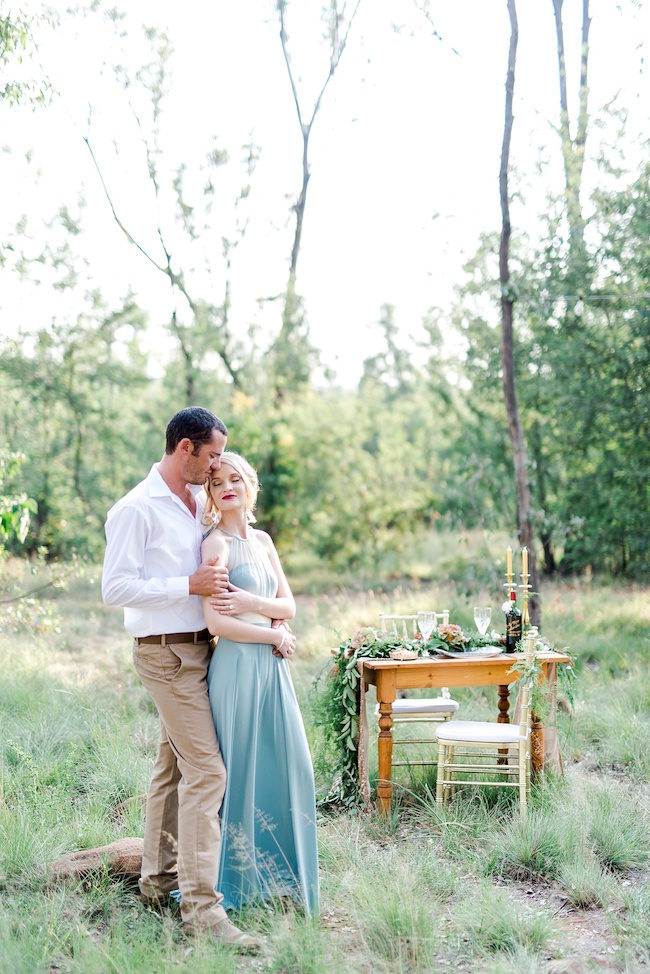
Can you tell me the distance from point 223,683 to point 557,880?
6.43 ft

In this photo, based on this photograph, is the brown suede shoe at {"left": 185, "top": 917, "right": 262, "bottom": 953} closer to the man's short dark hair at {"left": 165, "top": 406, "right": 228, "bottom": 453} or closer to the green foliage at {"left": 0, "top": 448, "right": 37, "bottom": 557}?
the man's short dark hair at {"left": 165, "top": 406, "right": 228, "bottom": 453}

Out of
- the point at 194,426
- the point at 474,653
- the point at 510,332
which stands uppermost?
the point at 510,332

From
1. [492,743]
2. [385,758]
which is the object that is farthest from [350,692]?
[492,743]

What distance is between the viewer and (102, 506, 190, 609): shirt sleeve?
374 cm

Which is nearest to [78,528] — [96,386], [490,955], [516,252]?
[96,386]

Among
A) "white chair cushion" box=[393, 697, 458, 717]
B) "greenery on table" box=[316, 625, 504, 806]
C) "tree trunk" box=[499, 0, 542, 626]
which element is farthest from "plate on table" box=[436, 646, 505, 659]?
"tree trunk" box=[499, 0, 542, 626]

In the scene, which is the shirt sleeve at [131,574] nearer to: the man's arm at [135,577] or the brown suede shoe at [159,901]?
the man's arm at [135,577]

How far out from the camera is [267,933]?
382cm

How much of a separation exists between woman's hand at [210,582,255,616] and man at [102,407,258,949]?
65 millimetres

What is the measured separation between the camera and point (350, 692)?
5855mm

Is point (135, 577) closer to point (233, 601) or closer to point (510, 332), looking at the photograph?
point (233, 601)

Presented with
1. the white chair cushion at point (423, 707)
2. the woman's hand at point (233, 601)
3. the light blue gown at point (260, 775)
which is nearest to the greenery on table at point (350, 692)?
the white chair cushion at point (423, 707)

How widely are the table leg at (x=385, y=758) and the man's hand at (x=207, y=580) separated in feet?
7.06

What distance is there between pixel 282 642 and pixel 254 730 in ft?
1.26
